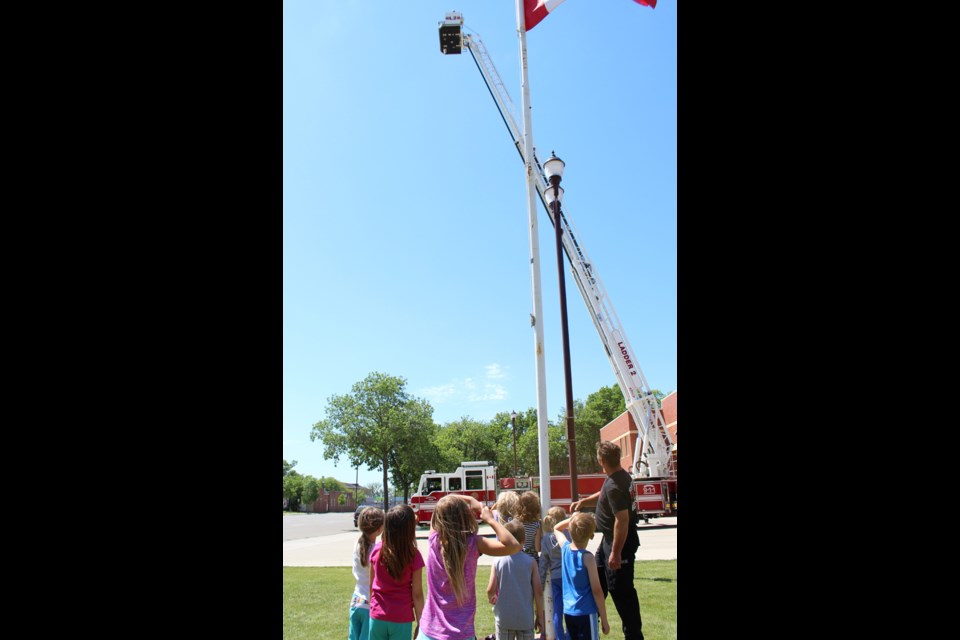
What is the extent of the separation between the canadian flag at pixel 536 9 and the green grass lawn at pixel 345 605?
7.29m

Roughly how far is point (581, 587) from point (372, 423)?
42.6 metres

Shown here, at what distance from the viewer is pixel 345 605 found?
9.45 meters

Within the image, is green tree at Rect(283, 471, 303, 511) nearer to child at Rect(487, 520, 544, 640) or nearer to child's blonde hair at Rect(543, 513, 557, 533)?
child's blonde hair at Rect(543, 513, 557, 533)

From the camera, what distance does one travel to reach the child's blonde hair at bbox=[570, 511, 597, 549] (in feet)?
15.9

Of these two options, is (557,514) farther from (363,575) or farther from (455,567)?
(455,567)

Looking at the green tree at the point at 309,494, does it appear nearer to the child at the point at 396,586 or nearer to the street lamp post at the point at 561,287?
the street lamp post at the point at 561,287

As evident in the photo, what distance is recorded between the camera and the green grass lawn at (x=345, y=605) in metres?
7.36

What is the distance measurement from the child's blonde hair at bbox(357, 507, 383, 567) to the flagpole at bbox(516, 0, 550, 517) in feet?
5.18

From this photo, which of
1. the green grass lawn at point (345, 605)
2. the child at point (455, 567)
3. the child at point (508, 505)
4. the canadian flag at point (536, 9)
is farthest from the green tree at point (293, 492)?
the child at point (455, 567)

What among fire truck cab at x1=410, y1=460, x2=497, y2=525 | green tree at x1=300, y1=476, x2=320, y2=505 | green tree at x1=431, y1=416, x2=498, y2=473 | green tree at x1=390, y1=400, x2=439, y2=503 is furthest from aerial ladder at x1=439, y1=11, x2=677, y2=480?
green tree at x1=300, y1=476, x2=320, y2=505

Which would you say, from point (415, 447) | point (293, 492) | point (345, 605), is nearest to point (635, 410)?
point (345, 605)
